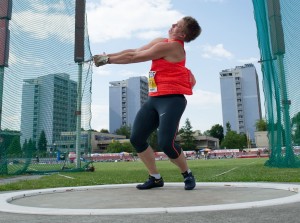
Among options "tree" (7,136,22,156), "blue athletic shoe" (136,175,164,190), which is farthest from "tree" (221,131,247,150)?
"blue athletic shoe" (136,175,164,190)

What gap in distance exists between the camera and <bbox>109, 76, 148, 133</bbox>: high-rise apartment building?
11062 centimetres

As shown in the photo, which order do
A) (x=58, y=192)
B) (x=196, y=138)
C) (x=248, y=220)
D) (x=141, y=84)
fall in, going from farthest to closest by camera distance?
(x=141, y=84), (x=196, y=138), (x=58, y=192), (x=248, y=220)

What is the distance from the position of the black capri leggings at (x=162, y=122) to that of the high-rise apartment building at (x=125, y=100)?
106 m

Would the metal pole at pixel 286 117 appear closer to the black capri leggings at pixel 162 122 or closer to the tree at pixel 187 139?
the black capri leggings at pixel 162 122

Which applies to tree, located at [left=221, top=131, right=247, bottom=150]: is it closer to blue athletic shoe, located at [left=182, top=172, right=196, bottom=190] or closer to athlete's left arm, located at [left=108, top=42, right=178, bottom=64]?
blue athletic shoe, located at [left=182, top=172, right=196, bottom=190]

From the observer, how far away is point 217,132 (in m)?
102

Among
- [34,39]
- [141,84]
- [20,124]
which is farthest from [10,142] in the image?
[141,84]

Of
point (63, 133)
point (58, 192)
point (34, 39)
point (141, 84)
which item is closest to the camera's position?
point (58, 192)

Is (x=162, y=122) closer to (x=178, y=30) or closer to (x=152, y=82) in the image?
(x=152, y=82)

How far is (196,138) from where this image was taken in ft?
291

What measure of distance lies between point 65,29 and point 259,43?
243 inches

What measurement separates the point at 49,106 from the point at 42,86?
0.66 metres

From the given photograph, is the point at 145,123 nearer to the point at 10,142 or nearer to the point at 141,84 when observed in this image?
the point at 10,142

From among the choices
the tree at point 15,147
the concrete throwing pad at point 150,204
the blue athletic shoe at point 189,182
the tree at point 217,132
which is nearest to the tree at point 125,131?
the tree at point 217,132
